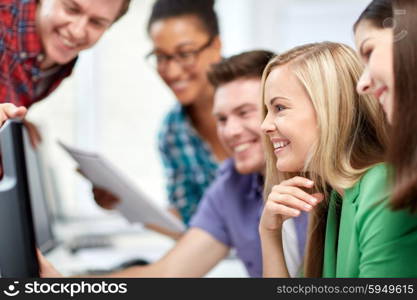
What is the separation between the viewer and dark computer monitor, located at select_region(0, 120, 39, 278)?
27.2 inches

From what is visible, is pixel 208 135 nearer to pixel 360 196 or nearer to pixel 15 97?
pixel 15 97

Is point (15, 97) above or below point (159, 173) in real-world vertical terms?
above

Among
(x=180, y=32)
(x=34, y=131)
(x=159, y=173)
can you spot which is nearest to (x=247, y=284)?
(x=180, y=32)

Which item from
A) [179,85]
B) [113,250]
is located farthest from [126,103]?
[179,85]

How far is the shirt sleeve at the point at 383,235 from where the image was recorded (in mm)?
608

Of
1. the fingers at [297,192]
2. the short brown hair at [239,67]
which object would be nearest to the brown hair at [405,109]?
the fingers at [297,192]

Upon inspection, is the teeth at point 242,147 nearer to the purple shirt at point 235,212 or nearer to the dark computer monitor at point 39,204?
the purple shirt at point 235,212

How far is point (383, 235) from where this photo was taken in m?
0.61

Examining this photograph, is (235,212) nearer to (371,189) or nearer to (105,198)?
(105,198)

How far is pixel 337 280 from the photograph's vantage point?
67 cm

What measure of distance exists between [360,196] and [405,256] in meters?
0.08

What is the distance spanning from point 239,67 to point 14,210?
474 mm

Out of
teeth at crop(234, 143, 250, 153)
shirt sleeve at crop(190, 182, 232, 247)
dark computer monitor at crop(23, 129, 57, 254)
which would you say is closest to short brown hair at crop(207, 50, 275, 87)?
teeth at crop(234, 143, 250, 153)

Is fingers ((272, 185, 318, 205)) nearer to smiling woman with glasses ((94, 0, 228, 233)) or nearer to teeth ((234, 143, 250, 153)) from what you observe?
teeth ((234, 143, 250, 153))
